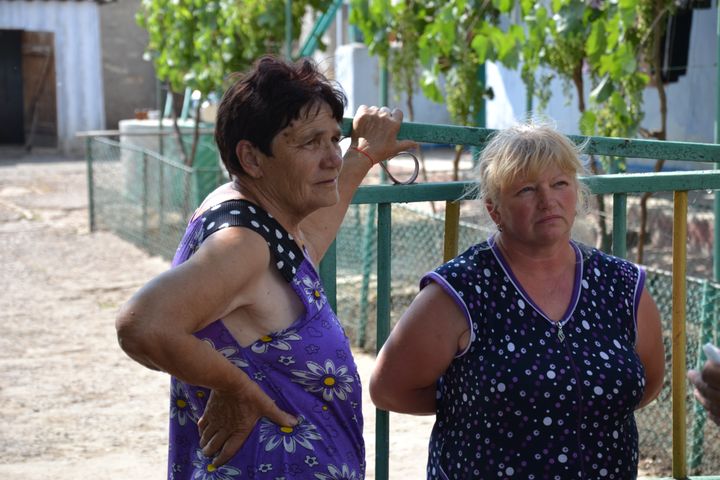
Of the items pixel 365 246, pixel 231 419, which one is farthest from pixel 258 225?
pixel 365 246

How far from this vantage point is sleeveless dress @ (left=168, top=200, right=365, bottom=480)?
1.85m

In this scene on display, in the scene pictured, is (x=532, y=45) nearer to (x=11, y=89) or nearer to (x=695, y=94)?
(x=695, y=94)

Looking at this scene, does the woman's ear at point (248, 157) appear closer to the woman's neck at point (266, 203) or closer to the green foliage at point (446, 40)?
the woman's neck at point (266, 203)

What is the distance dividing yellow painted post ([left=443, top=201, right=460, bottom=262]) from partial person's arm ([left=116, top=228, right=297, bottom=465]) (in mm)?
604

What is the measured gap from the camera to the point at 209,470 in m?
1.90

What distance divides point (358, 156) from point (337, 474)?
2.35ft

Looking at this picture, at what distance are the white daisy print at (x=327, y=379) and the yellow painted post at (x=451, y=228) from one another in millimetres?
521

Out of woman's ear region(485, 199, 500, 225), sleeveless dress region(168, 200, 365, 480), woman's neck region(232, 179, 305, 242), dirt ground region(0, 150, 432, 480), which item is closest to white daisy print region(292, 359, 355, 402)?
sleeveless dress region(168, 200, 365, 480)

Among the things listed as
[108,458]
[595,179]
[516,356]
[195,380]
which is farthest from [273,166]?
[108,458]

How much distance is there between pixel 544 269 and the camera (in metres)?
2.13

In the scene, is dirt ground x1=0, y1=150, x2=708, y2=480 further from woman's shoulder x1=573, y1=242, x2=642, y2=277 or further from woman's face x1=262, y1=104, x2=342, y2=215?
woman's face x1=262, y1=104, x2=342, y2=215

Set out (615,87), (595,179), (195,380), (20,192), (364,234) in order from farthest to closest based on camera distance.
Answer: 1. (20,192)
2. (364,234)
3. (615,87)
4. (595,179)
5. (195,380)

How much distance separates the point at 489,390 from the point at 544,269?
29 centimetres

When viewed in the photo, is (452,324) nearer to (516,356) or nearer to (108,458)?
(516,356)
